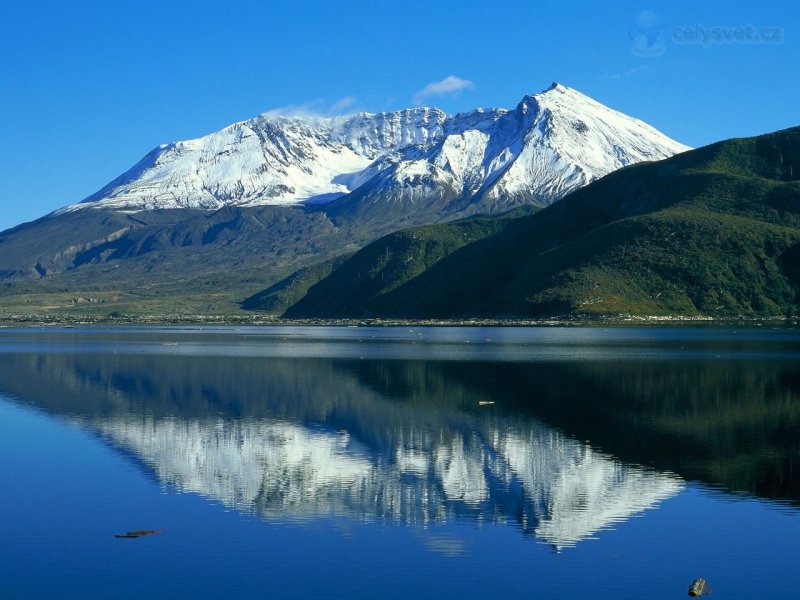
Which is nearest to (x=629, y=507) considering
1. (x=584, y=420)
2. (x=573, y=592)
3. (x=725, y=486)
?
(x=725, y=486)

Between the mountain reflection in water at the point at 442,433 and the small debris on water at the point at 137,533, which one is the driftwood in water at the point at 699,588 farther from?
the small debris on water at the point at 137,533

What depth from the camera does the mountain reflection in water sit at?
4100cm

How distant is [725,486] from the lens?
42.6 metres

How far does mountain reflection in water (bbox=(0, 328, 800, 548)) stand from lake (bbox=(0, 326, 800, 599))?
0.74ft

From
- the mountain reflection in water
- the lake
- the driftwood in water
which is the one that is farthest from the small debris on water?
the driftwood in water

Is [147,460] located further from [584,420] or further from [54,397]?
[54,397]

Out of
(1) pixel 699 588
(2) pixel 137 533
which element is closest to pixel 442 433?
(2) pixel 137 533

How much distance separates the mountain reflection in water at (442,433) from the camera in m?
41.0

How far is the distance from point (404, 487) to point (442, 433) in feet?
51.3

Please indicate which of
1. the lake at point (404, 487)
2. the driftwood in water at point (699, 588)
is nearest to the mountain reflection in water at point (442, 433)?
the lake at point (404, 487)

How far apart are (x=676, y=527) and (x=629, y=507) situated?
3.19 metres

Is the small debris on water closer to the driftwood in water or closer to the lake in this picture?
the lake

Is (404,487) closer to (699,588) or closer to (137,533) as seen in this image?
(137,533)

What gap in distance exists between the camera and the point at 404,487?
43.4 meters
